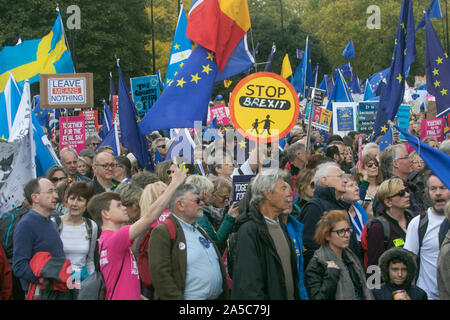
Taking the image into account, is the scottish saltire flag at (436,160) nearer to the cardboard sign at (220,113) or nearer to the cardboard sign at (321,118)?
the cardboard sign at (321,118)

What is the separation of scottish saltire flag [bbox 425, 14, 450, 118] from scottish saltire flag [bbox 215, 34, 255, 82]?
12.0ft

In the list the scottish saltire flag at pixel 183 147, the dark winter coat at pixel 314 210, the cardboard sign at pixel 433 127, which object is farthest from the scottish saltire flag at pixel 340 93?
the dark winter coat at pixel 314 210

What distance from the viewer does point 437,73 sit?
1184cm

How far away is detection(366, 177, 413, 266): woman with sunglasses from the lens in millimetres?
6168

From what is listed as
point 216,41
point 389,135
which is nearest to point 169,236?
point 216,41

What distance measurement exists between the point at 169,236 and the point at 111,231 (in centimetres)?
62

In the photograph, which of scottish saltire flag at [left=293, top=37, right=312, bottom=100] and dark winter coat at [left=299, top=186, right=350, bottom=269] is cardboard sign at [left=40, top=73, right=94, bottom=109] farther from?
scottish saltire flag at [left=293, top=37, right=312, bottom=100]

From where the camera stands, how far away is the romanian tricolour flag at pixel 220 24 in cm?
938

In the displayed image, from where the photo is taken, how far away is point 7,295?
19.2ft

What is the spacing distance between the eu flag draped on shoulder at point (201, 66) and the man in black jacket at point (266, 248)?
4016mm

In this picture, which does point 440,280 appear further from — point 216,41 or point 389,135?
point 389,135

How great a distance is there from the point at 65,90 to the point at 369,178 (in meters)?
6.31

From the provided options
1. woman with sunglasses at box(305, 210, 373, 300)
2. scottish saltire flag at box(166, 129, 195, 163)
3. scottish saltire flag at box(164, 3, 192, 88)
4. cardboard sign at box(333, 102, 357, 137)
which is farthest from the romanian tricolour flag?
cardboard sign at box(333, 102, 357, 137)

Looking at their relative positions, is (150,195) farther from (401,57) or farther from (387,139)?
(401,57)
